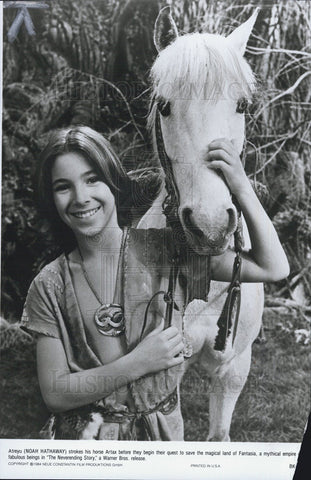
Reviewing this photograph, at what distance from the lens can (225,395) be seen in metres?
5.48

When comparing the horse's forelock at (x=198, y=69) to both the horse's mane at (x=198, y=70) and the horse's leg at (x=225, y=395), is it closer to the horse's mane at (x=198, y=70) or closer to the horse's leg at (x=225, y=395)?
the horse's mane at (x=198, y=70)

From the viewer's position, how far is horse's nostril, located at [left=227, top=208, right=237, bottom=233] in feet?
17.4

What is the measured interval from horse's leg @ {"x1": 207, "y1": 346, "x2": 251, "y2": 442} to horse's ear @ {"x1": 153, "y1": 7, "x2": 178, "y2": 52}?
1.98 m

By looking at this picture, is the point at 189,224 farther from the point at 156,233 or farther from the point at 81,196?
the point at 81,196

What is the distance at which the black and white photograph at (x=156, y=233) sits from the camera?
17.5 ft

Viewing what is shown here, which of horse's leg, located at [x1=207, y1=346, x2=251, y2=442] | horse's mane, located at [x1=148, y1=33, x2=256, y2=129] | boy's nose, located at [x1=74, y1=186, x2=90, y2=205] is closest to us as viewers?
horse's mane, located at [x1=148, y1=33, x2=256, y2=129]

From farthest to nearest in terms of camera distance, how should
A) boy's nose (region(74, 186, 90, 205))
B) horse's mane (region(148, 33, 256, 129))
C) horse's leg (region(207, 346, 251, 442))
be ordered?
horse's leg (region(207, 346, 251, 442)), boy's nose (region(74, 186, 90, 205)), horse's mane (region(148, 33, 256, 129))

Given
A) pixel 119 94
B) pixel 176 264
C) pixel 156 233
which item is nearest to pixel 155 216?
pixel 156 233

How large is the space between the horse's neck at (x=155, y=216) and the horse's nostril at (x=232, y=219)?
40 cm

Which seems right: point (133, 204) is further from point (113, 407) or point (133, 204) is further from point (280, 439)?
point (280, 439)

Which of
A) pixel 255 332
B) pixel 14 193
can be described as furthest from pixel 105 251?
pixel 255 332

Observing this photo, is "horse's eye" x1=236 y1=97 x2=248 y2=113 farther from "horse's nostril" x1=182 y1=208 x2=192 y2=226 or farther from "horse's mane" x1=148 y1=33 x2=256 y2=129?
"horse's nostril" x1=182 y1=208 x2=192 y2=226
